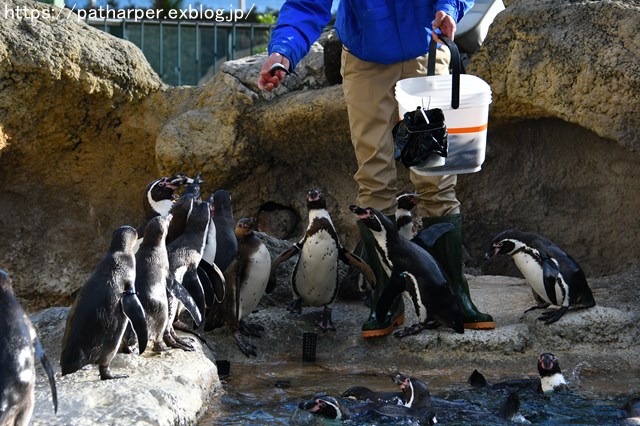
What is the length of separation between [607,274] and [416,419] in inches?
136

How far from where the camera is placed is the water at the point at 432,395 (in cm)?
432

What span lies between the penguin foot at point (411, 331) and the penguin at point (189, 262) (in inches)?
37.4

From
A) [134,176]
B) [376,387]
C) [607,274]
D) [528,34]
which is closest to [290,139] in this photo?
[134,176]

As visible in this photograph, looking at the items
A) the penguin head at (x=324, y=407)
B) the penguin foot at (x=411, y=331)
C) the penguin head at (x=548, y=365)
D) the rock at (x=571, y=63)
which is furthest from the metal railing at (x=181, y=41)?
the penguin head at (x=324, y=407)

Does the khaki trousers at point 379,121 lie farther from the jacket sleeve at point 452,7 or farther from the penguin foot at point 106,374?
the penguin foot at point 106,374

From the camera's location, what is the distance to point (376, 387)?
5027mm

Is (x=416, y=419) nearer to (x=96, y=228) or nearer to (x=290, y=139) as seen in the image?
(x=290, y=139)

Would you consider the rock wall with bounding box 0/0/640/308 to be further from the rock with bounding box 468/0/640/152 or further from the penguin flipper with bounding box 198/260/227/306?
the penguin flipper with bounding box 198/260/227/306

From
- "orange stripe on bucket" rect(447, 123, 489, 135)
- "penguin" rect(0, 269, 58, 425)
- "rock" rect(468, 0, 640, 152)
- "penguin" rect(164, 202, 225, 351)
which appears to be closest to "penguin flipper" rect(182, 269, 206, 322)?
"penguin" rect(164, 202, 225, 351)

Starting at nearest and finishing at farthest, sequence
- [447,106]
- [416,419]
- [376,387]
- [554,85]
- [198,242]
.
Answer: [416,419] < [447,106] < [376,387] < [198,242] < [554,85]

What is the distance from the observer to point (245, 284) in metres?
5.76

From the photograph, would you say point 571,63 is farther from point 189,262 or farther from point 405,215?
point 189,262

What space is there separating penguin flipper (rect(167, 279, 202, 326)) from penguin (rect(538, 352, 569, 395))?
158 cm

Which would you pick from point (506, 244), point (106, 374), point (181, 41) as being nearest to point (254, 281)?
point (506, 244)
